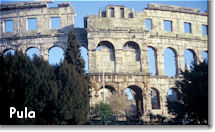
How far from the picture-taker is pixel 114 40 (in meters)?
25.3

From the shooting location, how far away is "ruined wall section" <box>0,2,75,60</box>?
25.9 metres

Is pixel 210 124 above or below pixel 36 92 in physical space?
below

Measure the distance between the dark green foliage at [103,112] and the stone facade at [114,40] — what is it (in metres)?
4.29

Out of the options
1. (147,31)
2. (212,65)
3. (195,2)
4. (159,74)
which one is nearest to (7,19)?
(147,31)

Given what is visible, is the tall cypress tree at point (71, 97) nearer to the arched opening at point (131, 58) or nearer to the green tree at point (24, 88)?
the green tree at point (24, 88)

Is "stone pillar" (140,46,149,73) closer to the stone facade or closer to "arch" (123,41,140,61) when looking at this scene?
the stone facade

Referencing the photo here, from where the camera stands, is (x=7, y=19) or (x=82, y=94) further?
(x=7, y=19)

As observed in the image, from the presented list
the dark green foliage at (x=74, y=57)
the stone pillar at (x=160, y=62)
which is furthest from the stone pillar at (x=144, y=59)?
the dark green foliage at (x=74, y=57)

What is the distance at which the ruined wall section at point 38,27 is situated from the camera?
84.8 feet

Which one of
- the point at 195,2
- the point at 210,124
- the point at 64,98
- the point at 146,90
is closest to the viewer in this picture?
the point at 210,124

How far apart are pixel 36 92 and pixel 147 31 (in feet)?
44.6

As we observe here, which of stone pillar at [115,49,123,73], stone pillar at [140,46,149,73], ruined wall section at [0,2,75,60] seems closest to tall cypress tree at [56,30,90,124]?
stone pillar at [115,49,123,73]

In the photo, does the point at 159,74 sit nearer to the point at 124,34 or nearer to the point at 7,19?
the point at 124,34

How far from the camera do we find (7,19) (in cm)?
2591
